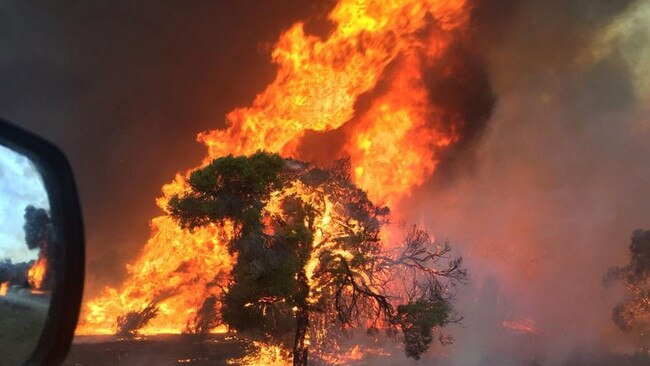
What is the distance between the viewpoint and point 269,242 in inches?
516

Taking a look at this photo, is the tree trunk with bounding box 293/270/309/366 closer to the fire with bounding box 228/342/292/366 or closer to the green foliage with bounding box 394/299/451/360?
the fire with bounding box 228/342/292/366

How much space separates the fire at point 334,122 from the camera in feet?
69.0

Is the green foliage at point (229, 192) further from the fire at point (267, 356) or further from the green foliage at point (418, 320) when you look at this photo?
the fire at point (267, 356)

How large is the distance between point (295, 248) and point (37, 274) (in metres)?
11.2

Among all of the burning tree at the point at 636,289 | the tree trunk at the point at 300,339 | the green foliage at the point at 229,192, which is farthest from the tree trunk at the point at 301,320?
the burning tree at the point at 636,289

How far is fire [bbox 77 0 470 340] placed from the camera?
69.0 ft

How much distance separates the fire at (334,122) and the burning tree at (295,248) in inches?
46.0

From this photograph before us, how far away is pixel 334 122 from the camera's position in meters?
24.7

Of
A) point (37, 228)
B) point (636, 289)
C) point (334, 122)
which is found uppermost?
point (334, 122)

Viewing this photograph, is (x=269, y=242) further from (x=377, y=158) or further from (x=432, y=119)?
(x=432, y=119)

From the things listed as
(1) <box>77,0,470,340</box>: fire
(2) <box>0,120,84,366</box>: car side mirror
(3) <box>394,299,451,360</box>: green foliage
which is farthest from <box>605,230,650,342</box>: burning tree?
(2) <box>0,120,84,366</box>: car side mirror

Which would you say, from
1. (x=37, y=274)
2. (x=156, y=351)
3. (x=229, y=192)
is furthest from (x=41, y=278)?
(x=156, y=351)

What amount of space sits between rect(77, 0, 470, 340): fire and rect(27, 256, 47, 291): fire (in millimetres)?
12715

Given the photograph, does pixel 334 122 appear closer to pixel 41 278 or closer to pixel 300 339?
pixel 300 339
